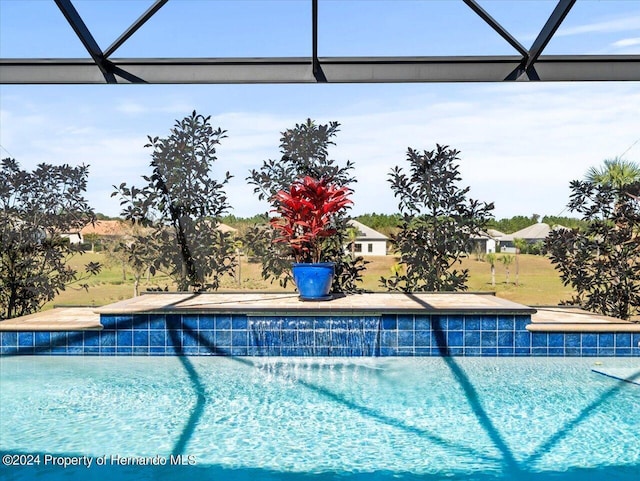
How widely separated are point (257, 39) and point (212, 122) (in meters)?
1.39

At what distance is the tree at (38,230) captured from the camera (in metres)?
8.41

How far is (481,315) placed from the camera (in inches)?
250

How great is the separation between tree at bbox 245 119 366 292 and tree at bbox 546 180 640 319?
111 inches

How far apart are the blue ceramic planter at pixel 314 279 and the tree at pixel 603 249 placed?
10.8 feet

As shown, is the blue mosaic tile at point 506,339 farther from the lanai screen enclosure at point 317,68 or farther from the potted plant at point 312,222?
the lanai screen enclosure at point 317,68

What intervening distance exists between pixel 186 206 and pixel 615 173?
20.3 ft

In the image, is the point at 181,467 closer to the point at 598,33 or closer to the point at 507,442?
the point at 507,442

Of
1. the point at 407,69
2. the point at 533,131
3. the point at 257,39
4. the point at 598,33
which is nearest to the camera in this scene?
the point at 407,69

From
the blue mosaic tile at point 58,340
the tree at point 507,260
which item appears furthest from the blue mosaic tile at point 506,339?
the tree at point 507,260

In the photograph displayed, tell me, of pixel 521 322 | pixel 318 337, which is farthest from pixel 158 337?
pixel 521 322

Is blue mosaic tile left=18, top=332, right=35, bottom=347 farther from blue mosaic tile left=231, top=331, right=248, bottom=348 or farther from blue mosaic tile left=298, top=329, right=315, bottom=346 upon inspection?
blue mosaic tile left=298, top=329, right=315, bottom=346

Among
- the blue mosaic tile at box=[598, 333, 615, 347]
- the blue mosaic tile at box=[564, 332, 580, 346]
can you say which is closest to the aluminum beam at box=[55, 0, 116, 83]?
the blue mosaic tile at box=[564, 332, 580, 346]

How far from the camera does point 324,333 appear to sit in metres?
6.38

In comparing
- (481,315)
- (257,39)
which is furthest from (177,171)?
(481,315)
